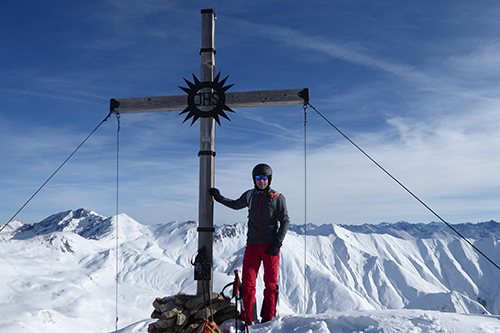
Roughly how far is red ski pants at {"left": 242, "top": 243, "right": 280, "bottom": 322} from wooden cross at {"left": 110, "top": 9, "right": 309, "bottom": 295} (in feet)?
2.97

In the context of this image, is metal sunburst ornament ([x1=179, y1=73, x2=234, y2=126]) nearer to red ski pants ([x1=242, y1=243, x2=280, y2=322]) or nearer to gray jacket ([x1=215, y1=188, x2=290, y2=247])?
gray jacket ([x1=215, y1=188, x2=290, y2=247])

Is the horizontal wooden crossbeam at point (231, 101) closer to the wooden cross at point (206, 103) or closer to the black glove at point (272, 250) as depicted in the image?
the wooden cross at point (206, 103)

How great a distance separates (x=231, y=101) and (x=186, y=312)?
444cm

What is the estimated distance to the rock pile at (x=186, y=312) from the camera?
6.40 meters

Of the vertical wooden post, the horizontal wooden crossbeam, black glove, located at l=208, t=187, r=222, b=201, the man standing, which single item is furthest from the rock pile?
the horizontal wooden crossbeam

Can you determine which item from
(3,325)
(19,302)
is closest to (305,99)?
(3,325)

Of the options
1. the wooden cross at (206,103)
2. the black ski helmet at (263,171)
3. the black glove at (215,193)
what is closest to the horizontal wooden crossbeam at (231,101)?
the wooden cross at (206,103)

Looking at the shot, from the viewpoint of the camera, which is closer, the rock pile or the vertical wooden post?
the rock pile

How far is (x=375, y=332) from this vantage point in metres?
4.88

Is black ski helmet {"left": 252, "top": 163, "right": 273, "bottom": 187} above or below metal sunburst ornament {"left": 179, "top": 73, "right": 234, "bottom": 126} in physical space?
below

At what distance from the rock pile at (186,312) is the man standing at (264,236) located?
23.2 inches

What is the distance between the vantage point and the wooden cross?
7.03m

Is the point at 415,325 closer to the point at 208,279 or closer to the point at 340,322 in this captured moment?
the point at 340,322

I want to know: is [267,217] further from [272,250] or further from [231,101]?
[231,101]
